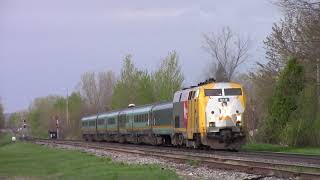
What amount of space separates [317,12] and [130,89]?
61.1 m

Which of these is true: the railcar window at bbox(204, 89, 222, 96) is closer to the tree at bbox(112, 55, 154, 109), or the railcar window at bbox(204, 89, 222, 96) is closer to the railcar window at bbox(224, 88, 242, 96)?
the railcar window at bbox(224, 88, 242, 96)

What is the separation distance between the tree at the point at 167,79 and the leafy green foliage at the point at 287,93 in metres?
45.7

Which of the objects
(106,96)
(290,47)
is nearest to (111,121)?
(290,47)

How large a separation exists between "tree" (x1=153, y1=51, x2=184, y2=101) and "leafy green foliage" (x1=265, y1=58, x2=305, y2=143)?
150 feet

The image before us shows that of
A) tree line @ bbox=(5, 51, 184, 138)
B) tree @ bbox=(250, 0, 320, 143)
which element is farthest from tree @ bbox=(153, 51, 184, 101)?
tree @ bbox=(250, 0, 320, 143)

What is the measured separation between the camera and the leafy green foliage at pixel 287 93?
36.7 meters

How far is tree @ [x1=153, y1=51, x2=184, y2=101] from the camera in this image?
275 ft

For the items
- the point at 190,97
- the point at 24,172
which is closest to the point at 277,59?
the point at 190,97

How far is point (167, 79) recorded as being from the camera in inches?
3361

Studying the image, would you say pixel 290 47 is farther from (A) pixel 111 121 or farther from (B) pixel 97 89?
(B) pixel 97 89

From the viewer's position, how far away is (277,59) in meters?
43.9

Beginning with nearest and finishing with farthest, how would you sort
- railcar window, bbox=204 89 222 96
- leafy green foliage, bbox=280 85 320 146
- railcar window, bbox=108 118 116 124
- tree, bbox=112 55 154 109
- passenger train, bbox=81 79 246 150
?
1. passenger train, bbox=81 79 246 150
2. railcar window, bbox=204 89 222 96
3. leafy green foliage, bbox=280 85 320 146
4. railcar window, bbox=108 118 116 124
5. tree, bbox=112 55 154 109

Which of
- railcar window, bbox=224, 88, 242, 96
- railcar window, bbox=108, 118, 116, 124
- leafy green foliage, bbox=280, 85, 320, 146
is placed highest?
railcar window, bbox=224, 88, 242, 96

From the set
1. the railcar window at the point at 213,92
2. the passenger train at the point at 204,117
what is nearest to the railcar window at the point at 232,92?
the passenger train at the point at 204,117
